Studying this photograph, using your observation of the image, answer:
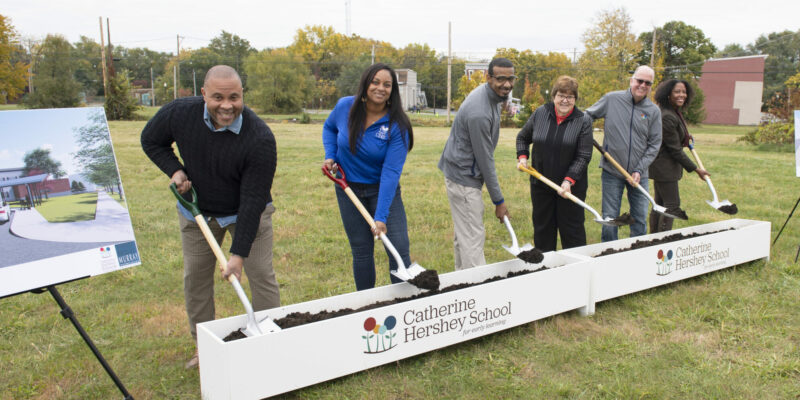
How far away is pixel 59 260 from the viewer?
8.19 ft

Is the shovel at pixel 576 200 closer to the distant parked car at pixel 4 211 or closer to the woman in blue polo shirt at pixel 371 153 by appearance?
the woman in blue polo shirt at pixel 371 153

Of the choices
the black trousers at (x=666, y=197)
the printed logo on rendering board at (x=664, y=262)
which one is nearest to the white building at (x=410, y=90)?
the black trousers at (x=666, y=197)

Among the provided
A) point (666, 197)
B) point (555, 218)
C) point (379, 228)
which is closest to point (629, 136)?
point (666, 197)

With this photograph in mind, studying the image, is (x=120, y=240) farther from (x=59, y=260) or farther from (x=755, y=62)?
(x=755, y=62)

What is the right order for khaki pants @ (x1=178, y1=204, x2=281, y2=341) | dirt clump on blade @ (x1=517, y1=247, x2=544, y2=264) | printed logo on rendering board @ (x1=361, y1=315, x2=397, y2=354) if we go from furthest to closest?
dirt clump on blade @ (x1=517, y1=247, x2=544, y2=264), khaki pants @ (x1=178, y1=204, x2=281, y2=341), printed logo on rendering board @ (x1=361, y1=315, x2=397, y2=354)

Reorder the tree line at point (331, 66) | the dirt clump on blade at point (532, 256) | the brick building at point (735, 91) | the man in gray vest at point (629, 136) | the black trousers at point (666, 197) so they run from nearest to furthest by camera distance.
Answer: the dirt clump on blade at point (532, 256)
the man in gray vest at point (629, 136)
the black trousers at point (666, 197)
the tree line at point (331, 66)
the brick building at point (735, 91)

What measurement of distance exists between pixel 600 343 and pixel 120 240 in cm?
289

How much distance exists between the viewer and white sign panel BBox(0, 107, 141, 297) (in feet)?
7.97

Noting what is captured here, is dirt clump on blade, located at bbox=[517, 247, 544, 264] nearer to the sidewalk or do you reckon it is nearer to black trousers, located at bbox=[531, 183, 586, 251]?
black trousers, located at bbox=[531, 183, 586, 251]

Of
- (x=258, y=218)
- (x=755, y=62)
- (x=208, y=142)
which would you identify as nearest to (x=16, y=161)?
(x=208, y=142)

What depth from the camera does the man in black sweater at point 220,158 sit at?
2.68 meters

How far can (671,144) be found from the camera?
17.6 feet

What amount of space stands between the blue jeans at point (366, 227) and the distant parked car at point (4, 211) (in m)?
1.75

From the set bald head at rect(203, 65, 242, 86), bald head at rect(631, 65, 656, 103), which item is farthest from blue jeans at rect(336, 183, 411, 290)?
bald head at rect(631, 65, 656, 103)
